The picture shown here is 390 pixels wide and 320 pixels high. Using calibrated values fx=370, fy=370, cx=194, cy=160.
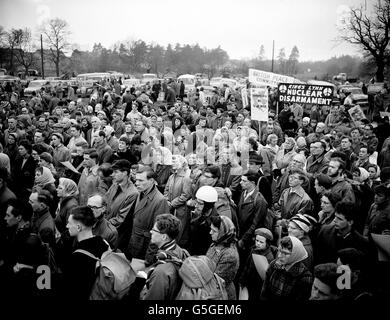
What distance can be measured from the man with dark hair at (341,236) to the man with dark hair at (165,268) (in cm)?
185

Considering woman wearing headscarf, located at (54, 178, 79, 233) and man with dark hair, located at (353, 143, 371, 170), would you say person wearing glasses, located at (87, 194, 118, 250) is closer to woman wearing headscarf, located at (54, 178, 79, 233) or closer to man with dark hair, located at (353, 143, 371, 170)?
woman wearing headscarf, located at (54, 178, 79, 233)

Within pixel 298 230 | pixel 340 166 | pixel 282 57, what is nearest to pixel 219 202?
pixel 298 230

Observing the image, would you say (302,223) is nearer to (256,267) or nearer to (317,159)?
(256,267)

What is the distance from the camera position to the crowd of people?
10.3ft

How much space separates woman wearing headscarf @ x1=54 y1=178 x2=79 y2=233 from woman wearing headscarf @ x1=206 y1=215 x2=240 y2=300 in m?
2.18

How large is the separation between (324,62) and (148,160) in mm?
79107

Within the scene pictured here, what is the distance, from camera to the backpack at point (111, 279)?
2928 mm

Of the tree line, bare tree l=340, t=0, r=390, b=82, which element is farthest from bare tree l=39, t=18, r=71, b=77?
bare tree l=340, t=0, r=390, b=82

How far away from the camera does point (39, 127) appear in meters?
10.8

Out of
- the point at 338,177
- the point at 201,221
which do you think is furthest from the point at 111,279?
the point at 338,177

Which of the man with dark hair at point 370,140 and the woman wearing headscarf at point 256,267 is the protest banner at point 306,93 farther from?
the woman wearing headscarf at point 256,267

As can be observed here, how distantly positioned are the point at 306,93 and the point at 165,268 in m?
10.5

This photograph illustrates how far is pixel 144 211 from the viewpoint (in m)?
4.90

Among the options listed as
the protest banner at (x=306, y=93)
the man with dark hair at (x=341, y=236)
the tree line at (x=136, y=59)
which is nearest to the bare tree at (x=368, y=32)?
the tree line at (x=136, y=59)
